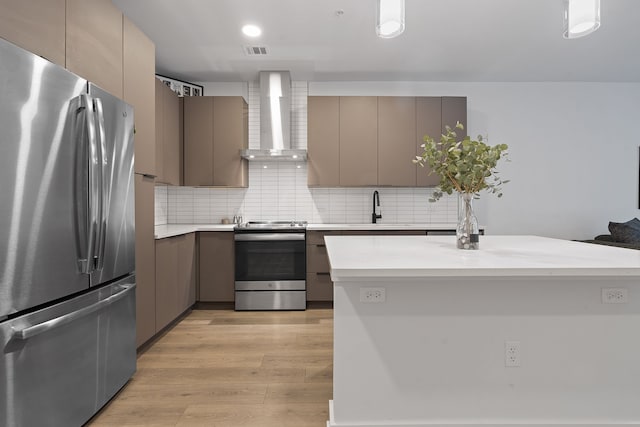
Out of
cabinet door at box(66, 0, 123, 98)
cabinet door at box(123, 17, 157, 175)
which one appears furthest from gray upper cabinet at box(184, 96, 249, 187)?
cabinet door at box(66, 0, 123, 98)

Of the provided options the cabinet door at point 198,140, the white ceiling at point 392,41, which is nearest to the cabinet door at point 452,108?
the white ceiling at point 392,41

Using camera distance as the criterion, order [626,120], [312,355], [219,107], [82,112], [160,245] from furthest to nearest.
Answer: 1. [626,120]
2. [219,107]
3. [160,245]
4. [312,355]
5. [82,112]

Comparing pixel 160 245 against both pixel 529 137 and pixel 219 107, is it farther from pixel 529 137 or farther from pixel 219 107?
pixel 529 137

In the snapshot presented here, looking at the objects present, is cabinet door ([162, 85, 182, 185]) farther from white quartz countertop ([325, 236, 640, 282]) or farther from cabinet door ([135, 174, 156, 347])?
white quartz countertop ([325, 236, 640, 282])

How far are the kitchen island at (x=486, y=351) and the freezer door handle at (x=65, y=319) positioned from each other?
3.96ft

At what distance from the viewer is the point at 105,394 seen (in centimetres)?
190

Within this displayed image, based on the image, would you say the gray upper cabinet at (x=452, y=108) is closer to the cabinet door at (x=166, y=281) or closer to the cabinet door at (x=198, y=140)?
the cabinet door at (x=198, y=140)

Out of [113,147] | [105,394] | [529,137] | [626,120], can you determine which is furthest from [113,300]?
[626,120]

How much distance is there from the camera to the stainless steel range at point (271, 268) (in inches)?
151

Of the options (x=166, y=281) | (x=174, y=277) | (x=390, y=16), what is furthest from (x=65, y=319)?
(x=390, y=16)

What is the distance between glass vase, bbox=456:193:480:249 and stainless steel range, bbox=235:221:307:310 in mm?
2138

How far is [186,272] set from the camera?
3.55 metres

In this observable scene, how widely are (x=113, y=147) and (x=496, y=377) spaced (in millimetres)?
2248

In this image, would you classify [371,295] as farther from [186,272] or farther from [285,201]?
[285,201]
